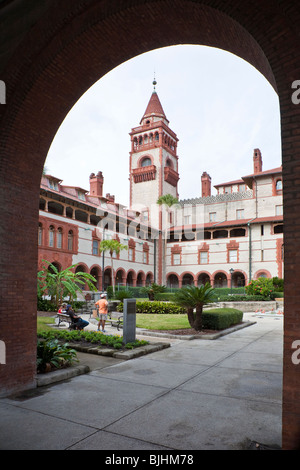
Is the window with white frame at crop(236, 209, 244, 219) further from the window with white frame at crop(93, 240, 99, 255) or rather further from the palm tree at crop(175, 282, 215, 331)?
the palm tree at crop(175, 282, 215, 331)

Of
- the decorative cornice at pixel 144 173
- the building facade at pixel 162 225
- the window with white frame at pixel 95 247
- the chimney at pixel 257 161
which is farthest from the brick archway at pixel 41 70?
the decorative cornice at pixel 144 173

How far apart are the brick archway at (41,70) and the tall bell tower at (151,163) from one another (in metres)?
48.5

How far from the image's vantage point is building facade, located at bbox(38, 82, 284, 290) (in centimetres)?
3678

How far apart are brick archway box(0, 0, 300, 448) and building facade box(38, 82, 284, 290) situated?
27092mm

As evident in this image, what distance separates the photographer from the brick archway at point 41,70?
209 inches

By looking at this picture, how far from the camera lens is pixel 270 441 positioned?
154 inches

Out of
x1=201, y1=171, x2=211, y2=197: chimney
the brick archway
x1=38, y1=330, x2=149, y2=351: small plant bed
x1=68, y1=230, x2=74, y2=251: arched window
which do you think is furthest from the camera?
x1=201, y1=171, x2=211, y2=197: chimney

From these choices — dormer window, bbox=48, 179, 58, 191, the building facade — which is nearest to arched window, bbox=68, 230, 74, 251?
the building facade

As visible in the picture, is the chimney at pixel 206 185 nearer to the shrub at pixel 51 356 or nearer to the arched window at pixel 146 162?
the arched window at pixel 146 162

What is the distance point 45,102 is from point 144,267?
44737mm

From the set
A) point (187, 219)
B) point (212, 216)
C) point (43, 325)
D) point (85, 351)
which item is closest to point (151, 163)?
point (187, 219)

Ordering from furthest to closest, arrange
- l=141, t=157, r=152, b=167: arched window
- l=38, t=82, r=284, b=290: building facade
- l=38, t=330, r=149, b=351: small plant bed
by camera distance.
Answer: l=141, t=157, r=152, b=167: arched window, l=38, t=82, r=284, b=290: building facade, l=38, t=330, r=149, b=351: small plant bed

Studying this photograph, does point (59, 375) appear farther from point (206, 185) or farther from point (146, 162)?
point (206, 185)

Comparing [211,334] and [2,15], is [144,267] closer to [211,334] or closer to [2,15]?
[211,334]
